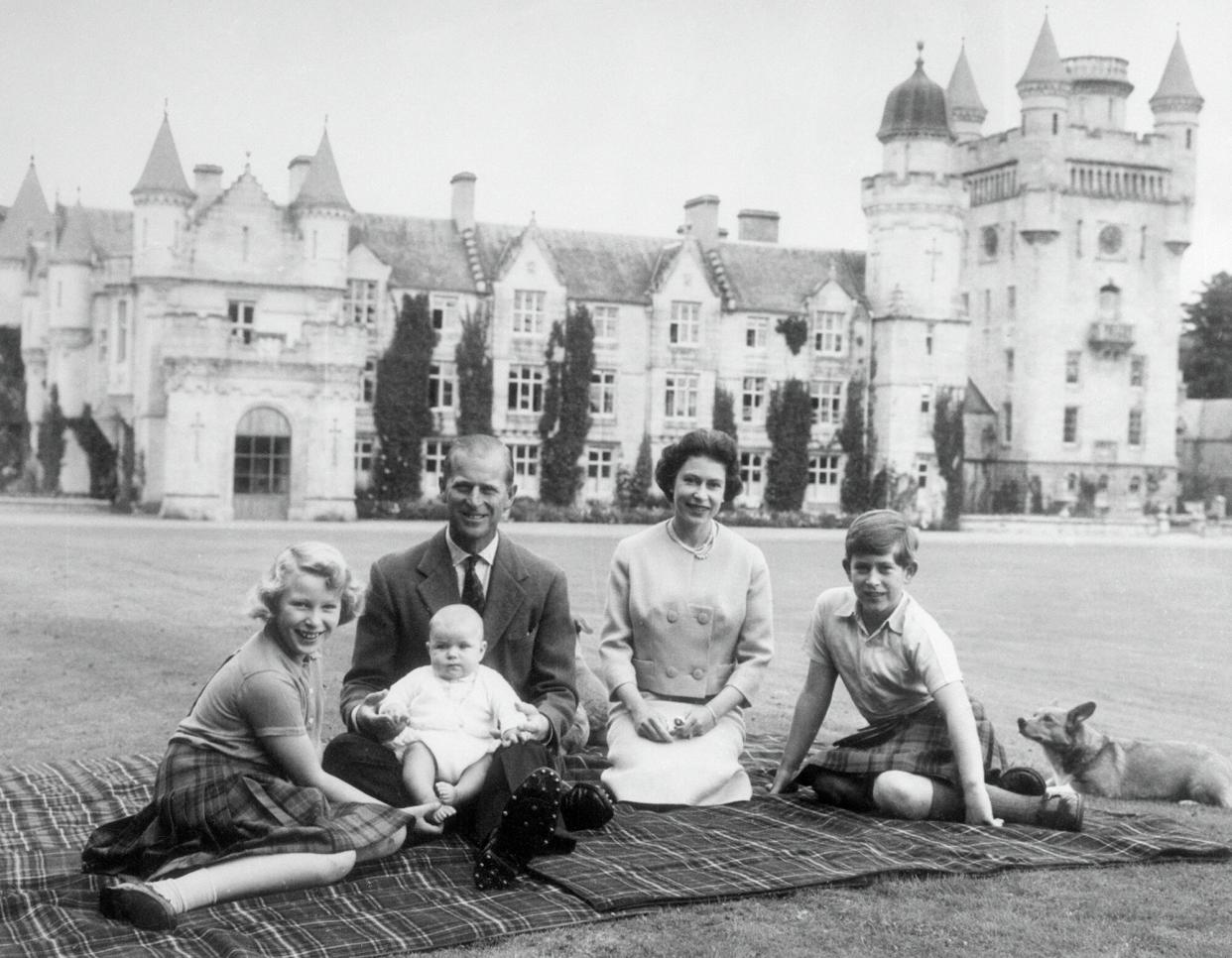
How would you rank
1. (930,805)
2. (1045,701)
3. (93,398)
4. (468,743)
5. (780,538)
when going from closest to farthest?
(468,743) → (930,805) → (1045,701) → (780,538) → (93,398)

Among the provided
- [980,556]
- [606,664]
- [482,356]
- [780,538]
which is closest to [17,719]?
[606,664]

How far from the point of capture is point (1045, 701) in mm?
12141

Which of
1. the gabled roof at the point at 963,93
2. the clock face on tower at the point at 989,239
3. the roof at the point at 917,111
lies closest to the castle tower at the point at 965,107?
the gabled roof at the point at 963,93

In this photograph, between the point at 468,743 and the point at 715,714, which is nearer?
the point at 468,743

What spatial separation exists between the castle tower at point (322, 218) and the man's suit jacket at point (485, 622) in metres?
37.1

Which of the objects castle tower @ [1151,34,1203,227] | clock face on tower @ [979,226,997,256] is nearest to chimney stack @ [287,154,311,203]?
clock face on tower @ [979,226,997,256]

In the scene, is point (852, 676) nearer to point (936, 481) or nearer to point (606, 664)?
point (606, 664)

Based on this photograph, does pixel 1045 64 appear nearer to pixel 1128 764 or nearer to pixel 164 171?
pixel 164 171

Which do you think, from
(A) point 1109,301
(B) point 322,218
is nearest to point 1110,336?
(A) point 1109,301

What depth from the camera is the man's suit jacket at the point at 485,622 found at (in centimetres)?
700

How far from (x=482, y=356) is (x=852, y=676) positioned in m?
39.1

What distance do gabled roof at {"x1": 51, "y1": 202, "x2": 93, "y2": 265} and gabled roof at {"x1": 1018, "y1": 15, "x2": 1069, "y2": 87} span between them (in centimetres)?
3354

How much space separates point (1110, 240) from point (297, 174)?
3036 centimetres

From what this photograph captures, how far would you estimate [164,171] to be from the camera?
41.8 metres
